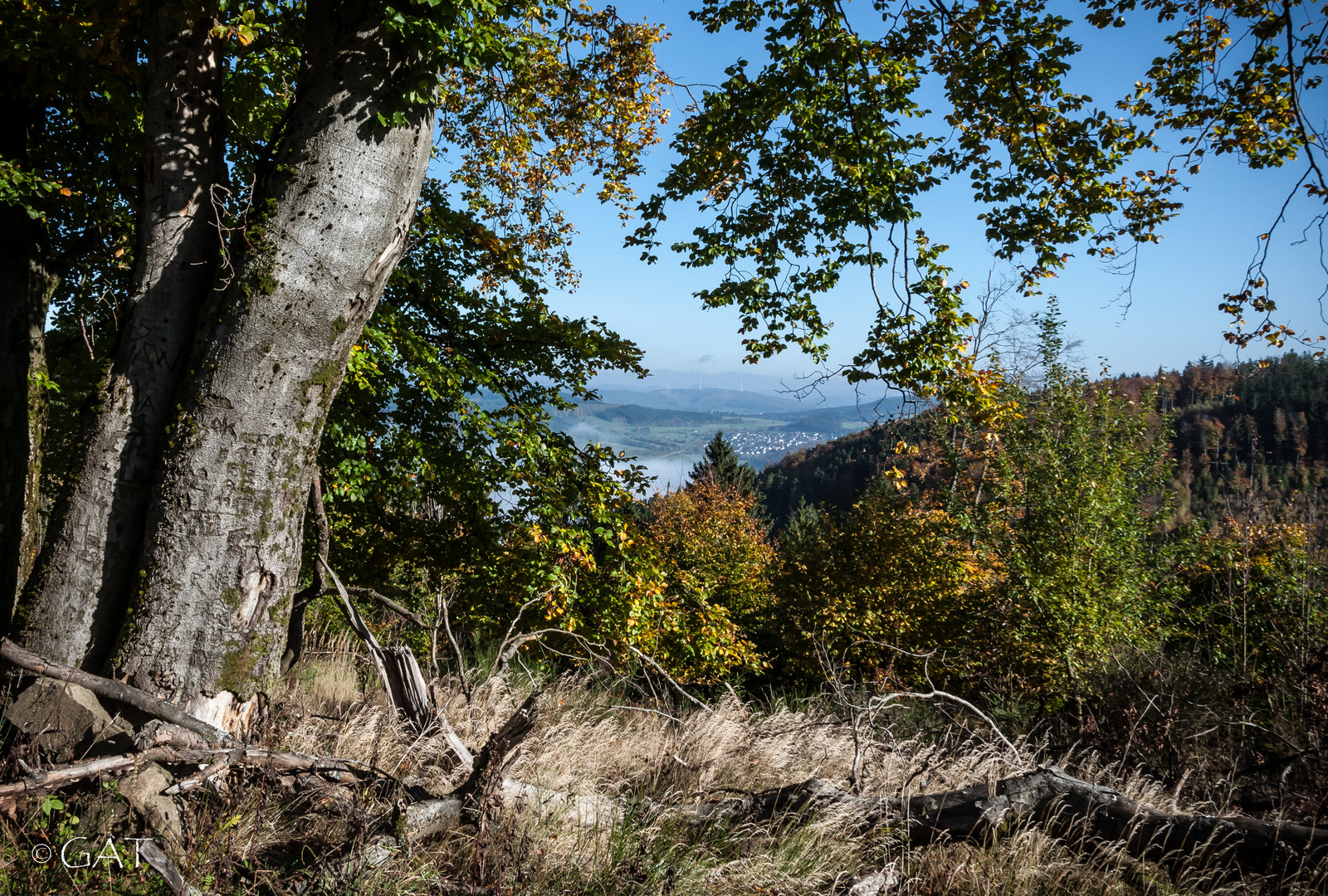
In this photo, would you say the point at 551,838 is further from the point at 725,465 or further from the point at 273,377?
the point at 725,465

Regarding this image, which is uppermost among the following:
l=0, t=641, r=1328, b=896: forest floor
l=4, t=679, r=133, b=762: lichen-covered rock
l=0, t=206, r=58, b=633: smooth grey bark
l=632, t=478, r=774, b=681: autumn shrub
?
l=0, t=206, r=58, b=633: smooth grey bark

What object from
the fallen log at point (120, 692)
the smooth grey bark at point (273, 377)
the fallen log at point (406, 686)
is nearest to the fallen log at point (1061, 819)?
the fallen log at point (406, 686)

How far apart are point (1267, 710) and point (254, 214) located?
8.93 meters

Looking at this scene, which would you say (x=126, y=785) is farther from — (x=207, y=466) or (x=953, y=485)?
(x=953, y=485)

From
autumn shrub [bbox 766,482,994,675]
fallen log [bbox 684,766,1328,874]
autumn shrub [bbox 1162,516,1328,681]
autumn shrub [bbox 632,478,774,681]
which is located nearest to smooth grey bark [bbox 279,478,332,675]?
fallen log [bbox 684,766,1328,874]

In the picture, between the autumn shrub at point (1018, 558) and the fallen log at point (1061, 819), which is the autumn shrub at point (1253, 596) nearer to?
the autumn shrub at point (1018, 558)

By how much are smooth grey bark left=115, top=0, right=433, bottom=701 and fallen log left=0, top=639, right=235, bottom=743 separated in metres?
0.12

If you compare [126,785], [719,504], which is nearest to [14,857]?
[126,785]

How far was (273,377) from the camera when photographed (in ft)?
9.18

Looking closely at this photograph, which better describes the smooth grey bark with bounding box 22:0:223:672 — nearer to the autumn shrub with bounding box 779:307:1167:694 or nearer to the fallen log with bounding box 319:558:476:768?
the fallen log with bounding box 319:558:476:768

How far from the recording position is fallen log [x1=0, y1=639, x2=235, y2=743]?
2514 mm

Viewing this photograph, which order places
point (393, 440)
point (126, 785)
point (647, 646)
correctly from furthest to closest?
point (647, 646) < point (393, 440) < point (126, 785)

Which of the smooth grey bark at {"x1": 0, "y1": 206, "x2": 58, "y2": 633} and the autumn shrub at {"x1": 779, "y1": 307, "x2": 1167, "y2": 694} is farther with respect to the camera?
the autumn shrub at {"x1": 779, "y1": 307, "x2": 1167, "y2": 694}

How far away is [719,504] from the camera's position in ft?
106
